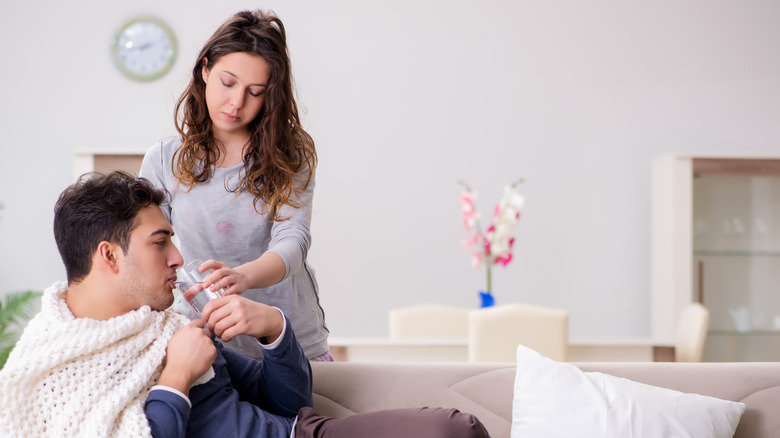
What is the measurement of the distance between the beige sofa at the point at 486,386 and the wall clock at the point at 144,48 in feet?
11.2

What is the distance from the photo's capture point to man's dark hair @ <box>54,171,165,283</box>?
1282 millimetres

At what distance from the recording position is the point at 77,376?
1.20m

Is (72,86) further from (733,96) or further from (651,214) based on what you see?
(733,96)

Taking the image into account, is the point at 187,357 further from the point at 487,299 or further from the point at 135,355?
the point at 487,299

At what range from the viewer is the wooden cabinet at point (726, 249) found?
4.25 metres

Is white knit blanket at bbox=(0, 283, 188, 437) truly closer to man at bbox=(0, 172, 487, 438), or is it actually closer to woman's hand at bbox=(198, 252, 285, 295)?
man at bbox=(0, 172, 487, 438)

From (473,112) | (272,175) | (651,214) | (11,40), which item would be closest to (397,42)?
(473,112)

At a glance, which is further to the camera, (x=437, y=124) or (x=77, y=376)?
(x=437, y=124)

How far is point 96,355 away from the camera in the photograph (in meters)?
1.22

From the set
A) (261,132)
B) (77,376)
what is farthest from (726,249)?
(77,376)

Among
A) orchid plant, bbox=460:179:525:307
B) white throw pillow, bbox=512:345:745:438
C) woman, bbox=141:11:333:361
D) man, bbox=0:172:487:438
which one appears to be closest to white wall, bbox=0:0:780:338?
orchid plant, bbox=460:179:525:307

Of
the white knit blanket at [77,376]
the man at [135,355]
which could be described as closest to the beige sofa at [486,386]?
the man at [135,355]

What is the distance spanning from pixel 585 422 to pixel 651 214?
343 cm

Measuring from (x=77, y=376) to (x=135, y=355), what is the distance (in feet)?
0.33
